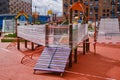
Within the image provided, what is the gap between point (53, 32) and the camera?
12430 millimetres

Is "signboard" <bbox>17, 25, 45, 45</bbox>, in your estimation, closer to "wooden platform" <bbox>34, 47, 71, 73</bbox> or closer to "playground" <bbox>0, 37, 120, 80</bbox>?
"playground" <bbox>0, 37, 120, 80</bbox>

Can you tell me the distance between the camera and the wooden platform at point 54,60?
33.5 feet

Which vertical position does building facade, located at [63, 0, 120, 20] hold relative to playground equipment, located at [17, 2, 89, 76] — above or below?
above

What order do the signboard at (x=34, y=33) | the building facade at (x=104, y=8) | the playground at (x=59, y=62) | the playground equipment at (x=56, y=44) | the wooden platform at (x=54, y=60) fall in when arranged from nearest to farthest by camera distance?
the playground at (x=59, y=62) → the wooden platform at (x=54, y=60) → the playground equipment at (x=56, y=44) → the signboard at (x=34, y=33) → the building facade at (x=104, y=8)

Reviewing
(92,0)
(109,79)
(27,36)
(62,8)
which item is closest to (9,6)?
(62,8)

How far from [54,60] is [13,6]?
90224 mm

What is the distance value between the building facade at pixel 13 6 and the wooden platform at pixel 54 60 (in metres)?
81.3

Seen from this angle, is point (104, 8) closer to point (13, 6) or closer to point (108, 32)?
point (13, 6)

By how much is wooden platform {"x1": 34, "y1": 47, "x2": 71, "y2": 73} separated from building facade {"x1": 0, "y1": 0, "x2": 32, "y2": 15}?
81.3 m

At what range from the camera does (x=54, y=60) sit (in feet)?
34.9

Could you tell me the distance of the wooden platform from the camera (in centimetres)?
1021

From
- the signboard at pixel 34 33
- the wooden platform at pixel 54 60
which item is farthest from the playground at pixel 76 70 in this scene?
the signboard at pixel 34 33

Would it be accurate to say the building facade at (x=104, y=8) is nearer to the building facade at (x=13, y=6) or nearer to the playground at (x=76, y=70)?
the building facade at (x=13, y=6)

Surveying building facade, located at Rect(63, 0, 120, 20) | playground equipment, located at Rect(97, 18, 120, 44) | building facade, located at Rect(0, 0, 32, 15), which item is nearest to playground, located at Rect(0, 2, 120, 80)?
playground equipment, located at Rect(97, 18, 120, 44)
